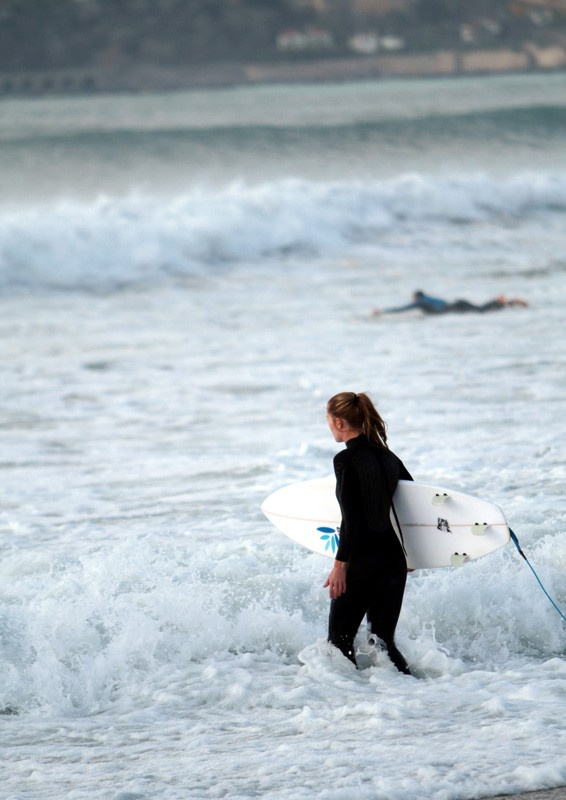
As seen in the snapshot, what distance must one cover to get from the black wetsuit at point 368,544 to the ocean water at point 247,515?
0.62 feet

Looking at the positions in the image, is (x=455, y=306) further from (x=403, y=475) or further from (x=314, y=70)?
(x=314, y=70)

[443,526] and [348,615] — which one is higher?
[443,526]

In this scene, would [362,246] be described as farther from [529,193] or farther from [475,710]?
[475,710]

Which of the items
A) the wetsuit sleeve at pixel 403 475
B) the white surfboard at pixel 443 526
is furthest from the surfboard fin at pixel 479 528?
the wetsuit sleeve at pixel 403 475

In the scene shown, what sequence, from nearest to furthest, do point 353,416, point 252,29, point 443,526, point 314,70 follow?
point 353,416
point 443,526
point 252,29
point 314,70

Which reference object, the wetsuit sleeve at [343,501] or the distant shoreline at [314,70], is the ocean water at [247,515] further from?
the distant shoreline at [314,70]

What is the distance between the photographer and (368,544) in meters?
4.08

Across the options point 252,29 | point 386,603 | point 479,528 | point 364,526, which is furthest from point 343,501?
point 252,29

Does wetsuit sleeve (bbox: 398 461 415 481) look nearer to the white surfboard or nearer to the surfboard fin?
the white surfboard

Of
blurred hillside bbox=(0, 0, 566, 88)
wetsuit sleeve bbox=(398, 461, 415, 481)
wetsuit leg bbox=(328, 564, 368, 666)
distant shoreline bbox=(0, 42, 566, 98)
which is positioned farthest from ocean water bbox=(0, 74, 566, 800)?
distant shoreline bbox=(0, 42, 566, 98)

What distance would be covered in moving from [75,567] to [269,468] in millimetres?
1947

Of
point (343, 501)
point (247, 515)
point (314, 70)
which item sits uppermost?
point (314, 70)

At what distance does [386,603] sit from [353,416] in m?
0.67

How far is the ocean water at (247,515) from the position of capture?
3688mm
